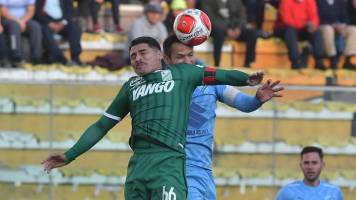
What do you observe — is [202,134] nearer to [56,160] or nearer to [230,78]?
[230,78]

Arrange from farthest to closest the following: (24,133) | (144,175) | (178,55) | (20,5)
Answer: (20,5)
(24,133)
(178,55)
(144,175)

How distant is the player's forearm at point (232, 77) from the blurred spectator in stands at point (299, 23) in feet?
24.8

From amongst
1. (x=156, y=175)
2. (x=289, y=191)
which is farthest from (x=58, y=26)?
(x=156, y=175)

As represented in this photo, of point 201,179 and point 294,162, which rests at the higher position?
point 201,179

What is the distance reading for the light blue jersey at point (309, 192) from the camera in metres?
9.09

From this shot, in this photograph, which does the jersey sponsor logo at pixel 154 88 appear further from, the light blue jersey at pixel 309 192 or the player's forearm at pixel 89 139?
the light blue jersey at pixel 309 192

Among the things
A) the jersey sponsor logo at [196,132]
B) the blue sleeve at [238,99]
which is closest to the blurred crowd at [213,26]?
the blue sleeve at [238,99]

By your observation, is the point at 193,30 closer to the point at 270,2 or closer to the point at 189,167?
the point at 189,167

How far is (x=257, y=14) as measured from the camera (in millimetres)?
14172

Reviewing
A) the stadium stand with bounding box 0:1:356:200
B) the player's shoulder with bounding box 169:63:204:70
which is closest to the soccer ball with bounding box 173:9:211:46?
the player's shoulder with bounding box 169:63:204:70

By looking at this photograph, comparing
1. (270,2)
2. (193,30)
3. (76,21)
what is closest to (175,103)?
(193,30)

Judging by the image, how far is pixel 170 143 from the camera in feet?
19.8

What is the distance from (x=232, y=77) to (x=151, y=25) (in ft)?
23.0

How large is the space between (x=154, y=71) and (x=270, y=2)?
855cm
